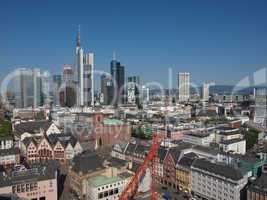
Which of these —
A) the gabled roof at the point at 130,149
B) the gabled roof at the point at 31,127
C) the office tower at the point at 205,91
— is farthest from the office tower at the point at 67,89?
the gabled roof at the point at 130,149

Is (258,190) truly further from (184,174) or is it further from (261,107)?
(261,107)

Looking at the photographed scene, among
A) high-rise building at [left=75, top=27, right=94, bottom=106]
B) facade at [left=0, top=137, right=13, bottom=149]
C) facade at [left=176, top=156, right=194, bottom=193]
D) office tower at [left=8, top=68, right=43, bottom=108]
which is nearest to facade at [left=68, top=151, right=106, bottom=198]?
facade at [left=176, top=156, right=194, bottom=193]

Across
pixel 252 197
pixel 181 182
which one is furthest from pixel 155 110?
pixel 252 197

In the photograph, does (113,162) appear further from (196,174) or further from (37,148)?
(37,148)

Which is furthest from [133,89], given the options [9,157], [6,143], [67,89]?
A: [9,157]

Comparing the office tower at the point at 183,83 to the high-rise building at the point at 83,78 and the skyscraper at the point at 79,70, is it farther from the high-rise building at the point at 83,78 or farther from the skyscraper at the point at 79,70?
the skyscraper at the point at 79,70

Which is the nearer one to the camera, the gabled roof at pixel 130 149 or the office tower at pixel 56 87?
the gabled roof at pixel 130 149
